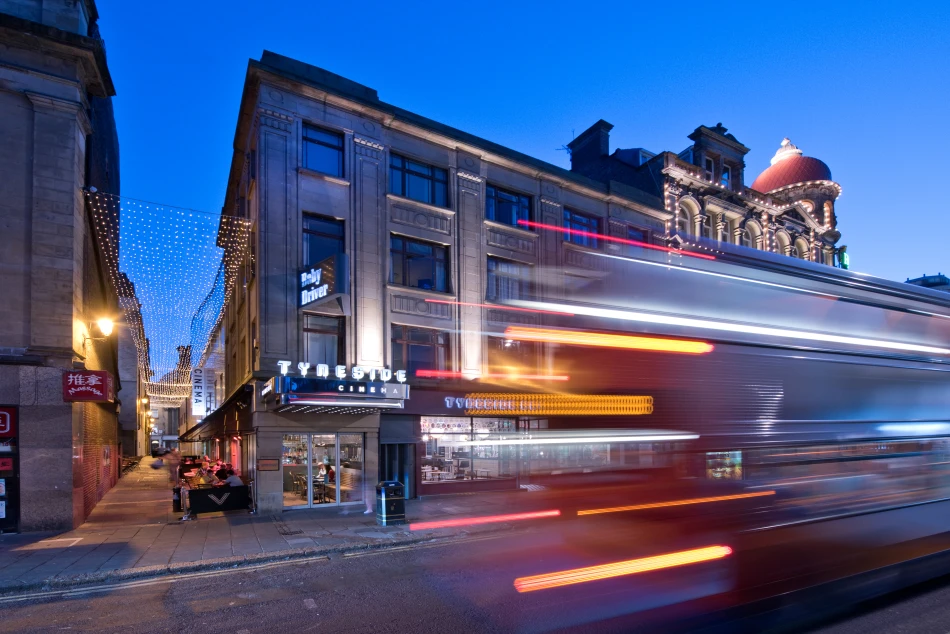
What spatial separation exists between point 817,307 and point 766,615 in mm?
3425

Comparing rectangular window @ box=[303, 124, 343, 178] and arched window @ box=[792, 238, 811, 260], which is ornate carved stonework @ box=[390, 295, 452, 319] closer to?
rectangular window @ box=[303, 124, 343, 178]

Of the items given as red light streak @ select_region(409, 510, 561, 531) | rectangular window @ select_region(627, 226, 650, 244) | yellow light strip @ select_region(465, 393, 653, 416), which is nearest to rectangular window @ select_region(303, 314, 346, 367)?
red light streak @ select_region(409, 510, 561, 531)

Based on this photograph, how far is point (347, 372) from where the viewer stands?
59.3 ft

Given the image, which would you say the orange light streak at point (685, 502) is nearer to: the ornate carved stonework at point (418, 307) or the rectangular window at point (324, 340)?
the rectangular window at point (324, 340)

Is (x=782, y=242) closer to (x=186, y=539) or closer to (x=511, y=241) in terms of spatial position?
(x=511, y=241)

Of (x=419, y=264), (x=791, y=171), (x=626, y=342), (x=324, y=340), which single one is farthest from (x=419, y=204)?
(x=791, y=171)

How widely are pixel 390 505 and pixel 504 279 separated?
11.2 meters

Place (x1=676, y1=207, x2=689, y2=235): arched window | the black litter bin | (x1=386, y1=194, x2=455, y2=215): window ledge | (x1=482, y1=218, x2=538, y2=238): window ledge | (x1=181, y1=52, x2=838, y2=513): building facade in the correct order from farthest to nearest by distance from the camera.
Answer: (x1=676, y1=207, x2=689, y2=235): arched window
(x1=482, y1=218, x2=538, y2=238): window ledge
(x1=386, y1=194, x2=455, y2=215): window ledge
(x1=181, y1=52, x2=838, y2=513): building facade
the black litter bin

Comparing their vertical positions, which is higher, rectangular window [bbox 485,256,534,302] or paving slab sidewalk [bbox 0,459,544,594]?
rectangular window [bbox 485,256,534,302]

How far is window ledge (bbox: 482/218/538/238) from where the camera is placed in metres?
22.0

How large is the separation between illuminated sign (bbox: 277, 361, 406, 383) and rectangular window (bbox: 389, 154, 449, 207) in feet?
20.8

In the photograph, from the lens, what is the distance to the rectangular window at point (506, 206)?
22594 millimetres

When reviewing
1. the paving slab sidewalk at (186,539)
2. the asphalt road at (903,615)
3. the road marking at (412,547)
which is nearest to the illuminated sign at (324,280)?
the paving slab sidewalk at (186,539)

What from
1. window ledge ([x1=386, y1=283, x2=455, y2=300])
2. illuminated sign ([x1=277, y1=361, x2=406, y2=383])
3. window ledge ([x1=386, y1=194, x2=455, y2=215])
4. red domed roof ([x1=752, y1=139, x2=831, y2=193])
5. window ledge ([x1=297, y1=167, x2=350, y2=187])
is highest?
red domed roof ([x1=752, y1=139, x2=831, y2=193])
